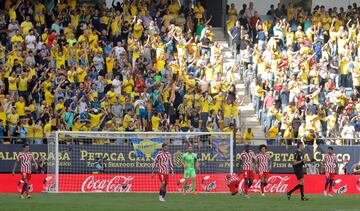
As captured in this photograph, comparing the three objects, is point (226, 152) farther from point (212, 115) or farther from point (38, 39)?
point (38, 39)

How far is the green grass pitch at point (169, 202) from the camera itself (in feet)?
107

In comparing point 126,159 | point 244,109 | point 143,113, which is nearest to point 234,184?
point 126,159

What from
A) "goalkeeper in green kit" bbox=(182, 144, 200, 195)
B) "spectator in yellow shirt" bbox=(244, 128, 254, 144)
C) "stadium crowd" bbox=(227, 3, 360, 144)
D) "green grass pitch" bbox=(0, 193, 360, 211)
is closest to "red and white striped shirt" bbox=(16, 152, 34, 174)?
"green grass pitch" bbox=(0, 193, 360, 211)

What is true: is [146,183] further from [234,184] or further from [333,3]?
[333,3]

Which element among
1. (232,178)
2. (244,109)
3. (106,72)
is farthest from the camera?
(244,109)

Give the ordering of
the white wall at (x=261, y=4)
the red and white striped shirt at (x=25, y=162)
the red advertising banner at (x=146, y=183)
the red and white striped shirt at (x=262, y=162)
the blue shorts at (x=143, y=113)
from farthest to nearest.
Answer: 1. the white wall at (x=261, y=4)
2. the blue shorts at (x=143, y=113)
3. the red advertising banner at (x=146, y=183)
4. the red and white striped shirt at (x=262, y=162)
5. the red and white striped shirt at (x=25, y=162)

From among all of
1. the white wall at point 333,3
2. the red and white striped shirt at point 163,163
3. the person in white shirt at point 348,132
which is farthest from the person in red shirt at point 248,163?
the white wall at point 333,3

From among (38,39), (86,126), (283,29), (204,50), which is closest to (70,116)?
(86,126)

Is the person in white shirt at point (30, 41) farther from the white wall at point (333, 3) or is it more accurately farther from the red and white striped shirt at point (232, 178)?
the white wall at point (333, 3)

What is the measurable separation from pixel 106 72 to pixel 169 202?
13060 millimetres

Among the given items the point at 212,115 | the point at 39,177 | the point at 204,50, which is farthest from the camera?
the point at 204,50

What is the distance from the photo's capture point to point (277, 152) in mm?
45844

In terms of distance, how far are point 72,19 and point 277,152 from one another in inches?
440

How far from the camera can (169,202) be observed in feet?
118
